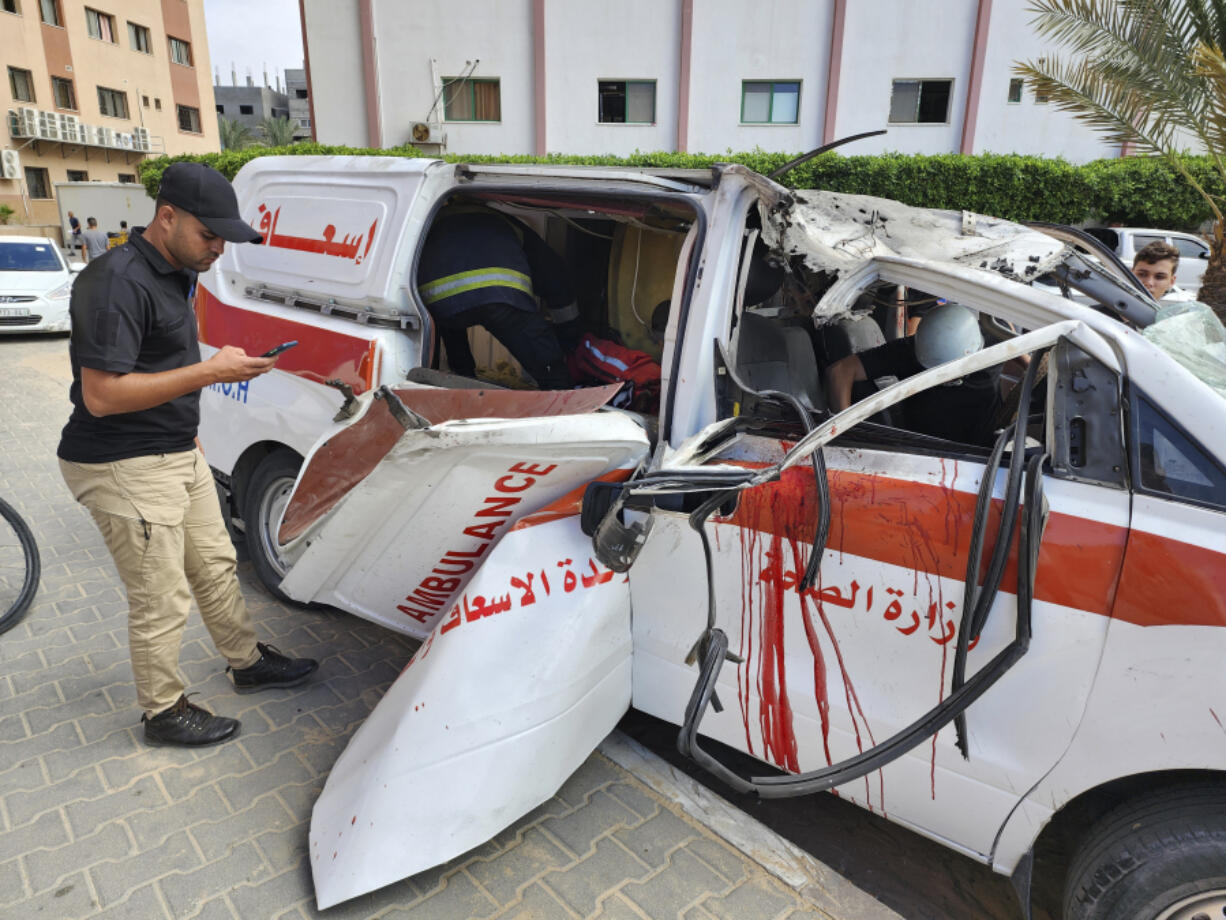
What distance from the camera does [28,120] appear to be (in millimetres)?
28625

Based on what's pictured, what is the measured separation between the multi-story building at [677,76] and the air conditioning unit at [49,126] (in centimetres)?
1649

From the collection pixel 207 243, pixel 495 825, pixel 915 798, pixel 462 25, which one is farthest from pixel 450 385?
pixel 462 25

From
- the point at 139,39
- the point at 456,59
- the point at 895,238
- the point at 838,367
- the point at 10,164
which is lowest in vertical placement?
the point at 838,367

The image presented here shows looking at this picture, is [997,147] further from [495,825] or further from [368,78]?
[495,825]

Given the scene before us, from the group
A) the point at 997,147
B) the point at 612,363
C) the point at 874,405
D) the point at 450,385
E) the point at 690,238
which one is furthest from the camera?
the point at 997,147

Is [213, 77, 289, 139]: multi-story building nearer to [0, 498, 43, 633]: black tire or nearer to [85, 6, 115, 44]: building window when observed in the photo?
[85, 6, 115, 44]: building window

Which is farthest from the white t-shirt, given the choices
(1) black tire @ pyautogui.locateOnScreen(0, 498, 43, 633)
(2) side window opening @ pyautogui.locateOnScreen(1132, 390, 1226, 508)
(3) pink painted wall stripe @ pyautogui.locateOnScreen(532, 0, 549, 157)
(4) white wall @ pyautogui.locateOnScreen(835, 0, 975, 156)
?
(2) side window opening @ pyautogui.locateOnScreen(1132, 390, 1226, 508)

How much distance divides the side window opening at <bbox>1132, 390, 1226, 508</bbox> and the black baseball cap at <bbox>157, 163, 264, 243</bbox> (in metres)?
2.39

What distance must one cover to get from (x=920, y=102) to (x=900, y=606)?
20.4m

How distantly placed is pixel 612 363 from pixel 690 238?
0.93 metres

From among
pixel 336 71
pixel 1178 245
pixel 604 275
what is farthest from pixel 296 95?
pixel 604 275

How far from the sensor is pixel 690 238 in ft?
7.81

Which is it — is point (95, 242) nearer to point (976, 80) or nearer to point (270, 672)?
point (270, 672)

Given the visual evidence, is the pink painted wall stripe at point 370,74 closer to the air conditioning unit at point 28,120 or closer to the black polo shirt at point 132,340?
the air conditioning unit at point 28,120
